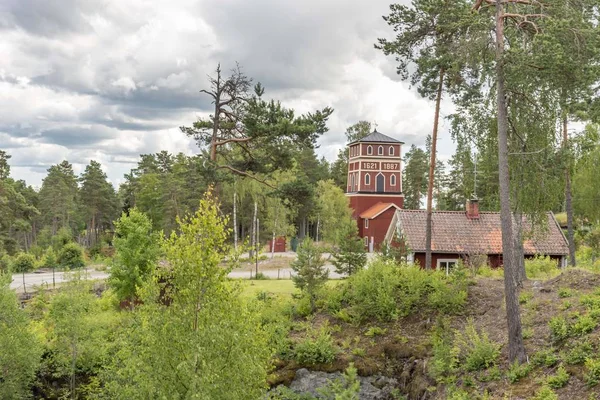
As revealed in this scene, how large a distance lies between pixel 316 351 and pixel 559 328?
7740 mm

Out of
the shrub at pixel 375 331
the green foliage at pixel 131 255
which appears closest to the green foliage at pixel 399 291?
the shrub at pixel 375 331

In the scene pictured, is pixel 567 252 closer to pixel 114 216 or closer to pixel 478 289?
pixel 478 289

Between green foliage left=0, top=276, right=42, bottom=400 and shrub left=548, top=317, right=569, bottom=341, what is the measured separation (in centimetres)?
1702

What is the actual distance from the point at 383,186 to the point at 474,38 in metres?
39.2

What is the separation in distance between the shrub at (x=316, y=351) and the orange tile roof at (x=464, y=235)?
35.7 ft

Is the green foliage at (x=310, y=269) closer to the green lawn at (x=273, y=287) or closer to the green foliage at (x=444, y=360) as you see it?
the green lawn at (x=273, y=287)

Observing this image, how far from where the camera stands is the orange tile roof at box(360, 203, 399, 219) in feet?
154

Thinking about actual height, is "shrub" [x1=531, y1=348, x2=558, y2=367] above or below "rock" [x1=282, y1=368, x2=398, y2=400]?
above

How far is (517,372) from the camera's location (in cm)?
1166

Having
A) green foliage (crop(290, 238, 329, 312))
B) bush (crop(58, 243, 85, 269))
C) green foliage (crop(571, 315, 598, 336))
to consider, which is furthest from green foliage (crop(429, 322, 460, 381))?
bush (crop(58, 243, 85, 269))

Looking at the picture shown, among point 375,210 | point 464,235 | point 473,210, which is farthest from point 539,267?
point 375,210

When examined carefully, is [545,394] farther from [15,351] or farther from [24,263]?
[24,263]

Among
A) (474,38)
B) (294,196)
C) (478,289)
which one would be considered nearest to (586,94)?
(474,38)

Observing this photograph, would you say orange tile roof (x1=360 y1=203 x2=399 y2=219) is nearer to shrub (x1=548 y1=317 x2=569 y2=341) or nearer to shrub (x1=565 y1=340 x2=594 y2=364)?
shrub (x1=548 y1=317 x2=569 y2=341)
